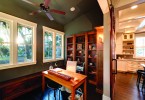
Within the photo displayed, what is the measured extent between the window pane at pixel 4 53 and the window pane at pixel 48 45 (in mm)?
1490

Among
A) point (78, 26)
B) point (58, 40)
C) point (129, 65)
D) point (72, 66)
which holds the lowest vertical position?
point (129, 65)

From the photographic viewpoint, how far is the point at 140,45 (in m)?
5.75

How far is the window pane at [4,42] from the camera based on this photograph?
8.95 feet

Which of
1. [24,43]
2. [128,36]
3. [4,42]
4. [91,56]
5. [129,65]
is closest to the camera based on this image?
[4,42]

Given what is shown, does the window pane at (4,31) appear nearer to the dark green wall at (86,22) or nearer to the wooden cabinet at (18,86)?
the wooden cabinet at (18,86)

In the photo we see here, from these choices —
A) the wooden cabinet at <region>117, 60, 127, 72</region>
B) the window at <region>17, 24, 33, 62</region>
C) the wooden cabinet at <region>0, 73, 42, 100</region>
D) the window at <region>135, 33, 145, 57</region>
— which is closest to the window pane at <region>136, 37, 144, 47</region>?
the window at <region>135, 33, 145, 57</region>

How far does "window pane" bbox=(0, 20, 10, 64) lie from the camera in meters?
2.73

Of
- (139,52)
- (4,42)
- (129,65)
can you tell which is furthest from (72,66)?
(139,52)

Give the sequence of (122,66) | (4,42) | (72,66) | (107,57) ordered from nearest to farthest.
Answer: (107,57)
(4,42)
(72,66)
(122,66)

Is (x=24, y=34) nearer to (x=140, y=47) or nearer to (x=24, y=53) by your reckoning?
(x=24, y=53)

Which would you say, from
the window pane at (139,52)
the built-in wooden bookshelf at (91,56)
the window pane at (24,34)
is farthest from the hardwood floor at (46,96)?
the window pane at (139,52)

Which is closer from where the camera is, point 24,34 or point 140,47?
point 24,34

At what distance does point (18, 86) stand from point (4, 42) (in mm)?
1430

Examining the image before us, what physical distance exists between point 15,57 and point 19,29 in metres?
1.02
